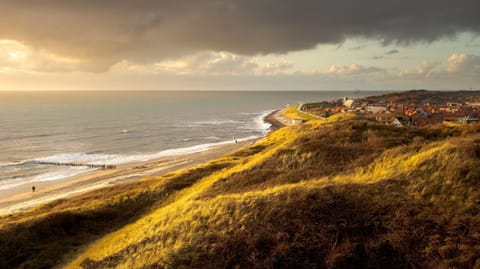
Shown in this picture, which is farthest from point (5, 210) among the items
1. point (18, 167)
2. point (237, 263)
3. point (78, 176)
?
point (237, 263)

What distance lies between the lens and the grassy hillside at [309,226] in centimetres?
1278

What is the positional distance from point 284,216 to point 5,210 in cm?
3981

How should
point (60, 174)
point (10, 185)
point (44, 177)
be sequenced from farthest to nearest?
point (60, 174) < point (44, 177) < point (10, 185)

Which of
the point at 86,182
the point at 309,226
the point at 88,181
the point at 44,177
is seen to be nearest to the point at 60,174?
the point at 44,177

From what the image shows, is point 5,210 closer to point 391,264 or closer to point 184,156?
point 184,156

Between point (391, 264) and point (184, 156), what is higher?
point (391, 264)

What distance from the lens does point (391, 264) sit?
12211mm

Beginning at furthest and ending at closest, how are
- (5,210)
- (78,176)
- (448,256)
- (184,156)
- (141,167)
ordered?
1. (184,156)
2. (141,167)
3. (78,176)
4. (5,210)
5. (448,256)

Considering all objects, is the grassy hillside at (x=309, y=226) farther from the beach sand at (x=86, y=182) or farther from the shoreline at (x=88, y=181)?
the beach sand at (x=86, y=182)

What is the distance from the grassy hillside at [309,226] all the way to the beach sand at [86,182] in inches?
963

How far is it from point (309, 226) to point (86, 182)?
158 ft

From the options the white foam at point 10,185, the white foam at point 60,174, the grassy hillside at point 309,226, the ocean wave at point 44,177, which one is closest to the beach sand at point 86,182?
the white foam at point 10,185

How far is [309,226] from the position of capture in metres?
14.2

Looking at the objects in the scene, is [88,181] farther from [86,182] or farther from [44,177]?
[44,177]
